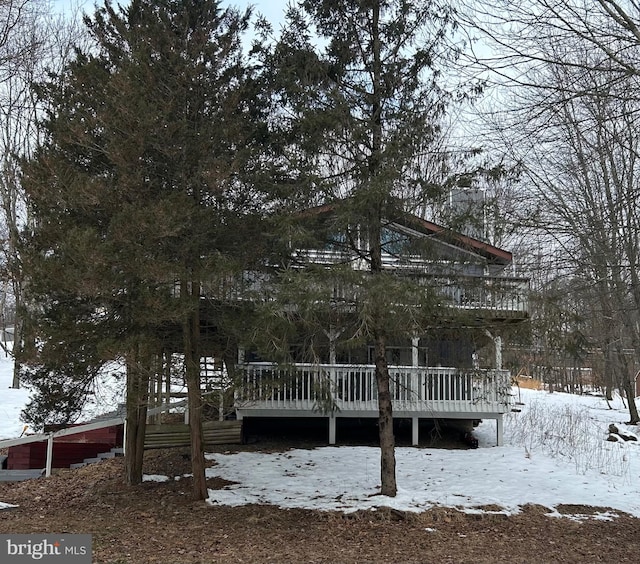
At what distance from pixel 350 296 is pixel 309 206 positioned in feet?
4.66

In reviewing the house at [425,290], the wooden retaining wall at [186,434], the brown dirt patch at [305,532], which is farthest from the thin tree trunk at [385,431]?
the wooden retaining wall at [186,434]

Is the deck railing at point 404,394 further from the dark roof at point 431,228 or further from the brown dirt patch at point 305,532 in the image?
the dark roof at point 431,228

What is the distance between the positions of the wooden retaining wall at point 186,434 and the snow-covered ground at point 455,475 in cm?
102

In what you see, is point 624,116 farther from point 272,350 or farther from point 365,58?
point 272,350

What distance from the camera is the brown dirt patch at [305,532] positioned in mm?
6426

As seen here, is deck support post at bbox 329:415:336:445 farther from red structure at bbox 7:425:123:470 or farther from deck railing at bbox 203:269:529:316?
deck railing at bbox 203:269:529:316

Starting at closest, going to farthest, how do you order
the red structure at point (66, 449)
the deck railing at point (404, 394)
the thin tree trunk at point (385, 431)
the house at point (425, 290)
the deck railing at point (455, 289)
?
the house at point (425, 290)
the deck railing at point (455, 289)
the thin tree trunk at point (385, 431)
the red structure at point (66, 449)
the deck railing at point (404, 394)

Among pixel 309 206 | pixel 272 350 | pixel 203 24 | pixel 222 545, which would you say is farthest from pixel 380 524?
pixel 203 24

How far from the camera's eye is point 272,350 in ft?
23.6

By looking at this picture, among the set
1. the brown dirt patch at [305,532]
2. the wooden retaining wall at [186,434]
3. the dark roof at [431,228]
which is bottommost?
the brown dirt patch at [305,532]

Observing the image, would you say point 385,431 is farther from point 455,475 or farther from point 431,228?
point 431,228

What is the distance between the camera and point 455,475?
10.6 m

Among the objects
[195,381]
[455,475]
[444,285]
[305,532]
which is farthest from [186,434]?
[444,285]

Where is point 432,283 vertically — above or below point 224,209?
below
